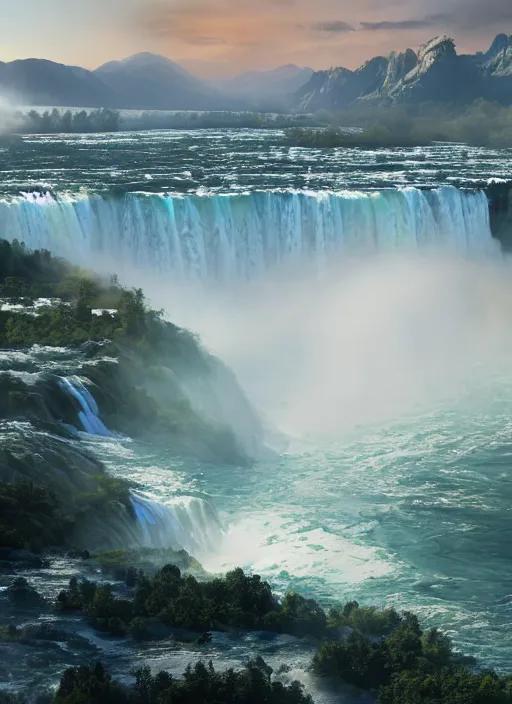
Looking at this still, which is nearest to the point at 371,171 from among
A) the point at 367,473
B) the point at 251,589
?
the point at 367,473

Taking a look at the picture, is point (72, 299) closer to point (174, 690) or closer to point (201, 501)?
point (201, 501)

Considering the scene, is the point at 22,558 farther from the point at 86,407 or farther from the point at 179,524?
the point at 86,407

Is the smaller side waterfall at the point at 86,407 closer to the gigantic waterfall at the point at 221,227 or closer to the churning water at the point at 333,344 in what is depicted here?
the churning water at the point at 333,344

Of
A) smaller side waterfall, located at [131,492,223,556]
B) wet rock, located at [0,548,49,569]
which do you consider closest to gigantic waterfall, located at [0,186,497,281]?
smaller side waterfall, located at [131,492,223,556]

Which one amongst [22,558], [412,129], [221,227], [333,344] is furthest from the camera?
[412,129]

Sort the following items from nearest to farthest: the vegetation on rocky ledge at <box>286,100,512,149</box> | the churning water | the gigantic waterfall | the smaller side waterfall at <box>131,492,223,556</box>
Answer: the smaller side waterfall at <box>131,492,223,556</box>
the churning water
the gigantic waterfall
the vegetation on rocky ledge at <box>286,100,512,149</box>

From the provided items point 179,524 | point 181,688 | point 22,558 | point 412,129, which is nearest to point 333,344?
point 179,524

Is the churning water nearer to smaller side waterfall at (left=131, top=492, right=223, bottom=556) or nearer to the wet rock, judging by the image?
smaller side waterfall at (left=131, top=492, right=223, bottom=556)
